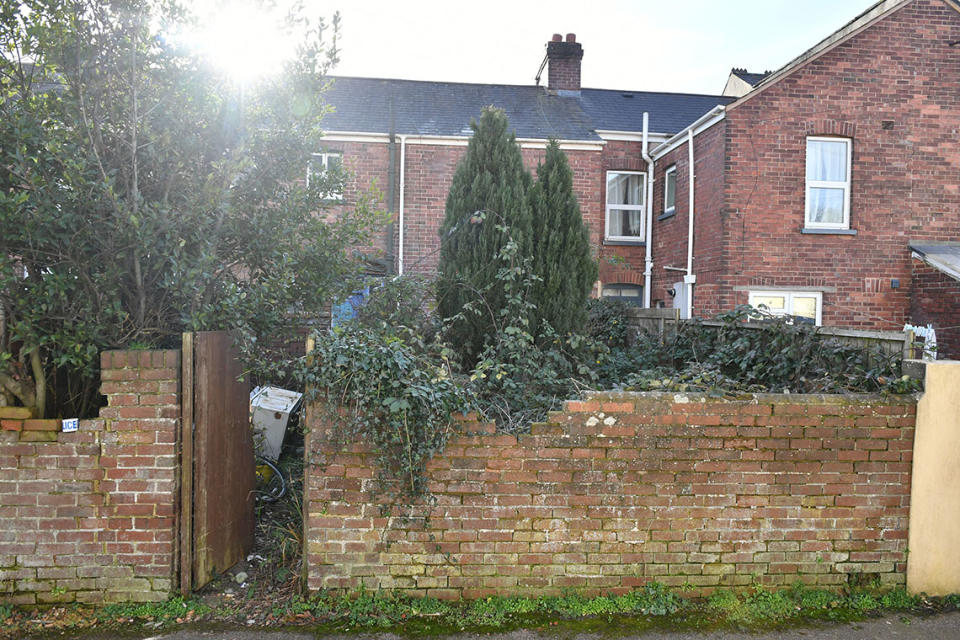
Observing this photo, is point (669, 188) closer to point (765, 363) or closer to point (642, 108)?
point (642, 108)

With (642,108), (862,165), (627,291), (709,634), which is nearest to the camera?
(709,634)

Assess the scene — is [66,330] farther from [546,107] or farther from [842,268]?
[546,107]

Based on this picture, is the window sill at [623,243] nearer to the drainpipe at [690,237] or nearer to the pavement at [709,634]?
the drainpipe at [690,237]

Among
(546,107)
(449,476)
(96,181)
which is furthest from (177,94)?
(546,107)

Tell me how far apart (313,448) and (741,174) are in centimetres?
1048

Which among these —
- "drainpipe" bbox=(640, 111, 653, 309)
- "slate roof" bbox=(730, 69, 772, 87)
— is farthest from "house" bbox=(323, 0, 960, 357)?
"slate roof" bbox=(730, 69, 772, 87)

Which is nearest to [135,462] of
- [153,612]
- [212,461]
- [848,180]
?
[212,461]

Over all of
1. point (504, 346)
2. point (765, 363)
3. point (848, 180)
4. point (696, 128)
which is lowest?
point (765, 363)

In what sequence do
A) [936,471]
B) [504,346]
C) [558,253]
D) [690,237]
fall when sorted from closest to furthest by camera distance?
[936,471] → [504,346] → [558,253] → [690,237]

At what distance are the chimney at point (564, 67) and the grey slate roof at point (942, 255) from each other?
30.7 feet

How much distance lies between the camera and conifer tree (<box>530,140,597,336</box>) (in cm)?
556

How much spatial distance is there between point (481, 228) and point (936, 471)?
391 cm

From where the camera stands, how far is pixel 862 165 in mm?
11672

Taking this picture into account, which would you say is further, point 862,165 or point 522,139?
point 522,139
